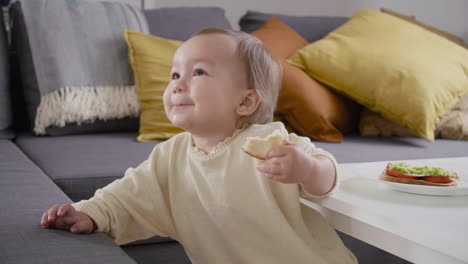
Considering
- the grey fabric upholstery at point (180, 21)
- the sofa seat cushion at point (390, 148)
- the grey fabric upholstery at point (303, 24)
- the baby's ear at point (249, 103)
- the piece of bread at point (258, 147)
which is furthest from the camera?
the grey fabric upholstery at point (303, 24)

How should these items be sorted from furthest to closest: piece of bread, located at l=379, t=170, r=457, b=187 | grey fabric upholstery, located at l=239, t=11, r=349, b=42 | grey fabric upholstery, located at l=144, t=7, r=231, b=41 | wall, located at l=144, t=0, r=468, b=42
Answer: wall, located at l=144, t=0, r=468, b=42, grey fabric upholstery, located at l=239, t=11, r=349, b=42, grey fabric upholstery, located at l=144, t=7, r=231, b=41, piece of bread, located at l=379, t=170, r=457, b=187

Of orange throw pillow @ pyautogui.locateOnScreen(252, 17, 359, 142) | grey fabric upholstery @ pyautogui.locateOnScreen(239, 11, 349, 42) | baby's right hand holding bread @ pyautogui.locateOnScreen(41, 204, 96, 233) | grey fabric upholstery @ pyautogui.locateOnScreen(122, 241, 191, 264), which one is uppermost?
baby's right hand holding bread @ pyautogui.locateOnScreen(41, 204, 96, 233)

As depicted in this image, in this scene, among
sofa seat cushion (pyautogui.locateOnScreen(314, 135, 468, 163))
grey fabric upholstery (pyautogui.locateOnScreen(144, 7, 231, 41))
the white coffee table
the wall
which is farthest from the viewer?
the wall

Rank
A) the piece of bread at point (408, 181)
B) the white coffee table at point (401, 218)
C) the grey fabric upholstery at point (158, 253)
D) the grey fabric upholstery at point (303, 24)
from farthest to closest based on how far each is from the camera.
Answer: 1. the grey fabric upholstery at point (303, 24)
2. the grey fabric upholstery at point (158, 253)
3. the piece of bread at point (408, 181)
4. the white coffee table at point (401, 218)

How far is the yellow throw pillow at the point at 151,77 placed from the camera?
2.09m

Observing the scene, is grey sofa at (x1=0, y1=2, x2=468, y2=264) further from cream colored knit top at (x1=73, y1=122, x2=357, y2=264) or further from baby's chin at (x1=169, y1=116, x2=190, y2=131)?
baby's chin at (x1=169, y1=116, x2=190, y2=131)

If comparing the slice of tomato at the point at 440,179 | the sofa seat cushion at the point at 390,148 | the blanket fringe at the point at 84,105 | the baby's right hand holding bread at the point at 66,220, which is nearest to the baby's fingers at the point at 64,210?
the baby's right hand holding bread at the point at 66,220

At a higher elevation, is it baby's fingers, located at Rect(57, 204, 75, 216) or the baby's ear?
the baby's ear

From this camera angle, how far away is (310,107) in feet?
7.25

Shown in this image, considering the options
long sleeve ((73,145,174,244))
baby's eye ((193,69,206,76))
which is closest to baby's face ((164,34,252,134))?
baby's eye ((193,69,206,76))

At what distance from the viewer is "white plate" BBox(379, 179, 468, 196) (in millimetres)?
1073

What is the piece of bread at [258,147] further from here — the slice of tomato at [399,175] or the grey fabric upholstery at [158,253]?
the grey fabric upholstery at [158,253]

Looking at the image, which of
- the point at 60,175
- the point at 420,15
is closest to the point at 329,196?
the point at 60,175

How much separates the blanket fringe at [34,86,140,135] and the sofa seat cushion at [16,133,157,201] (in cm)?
6
